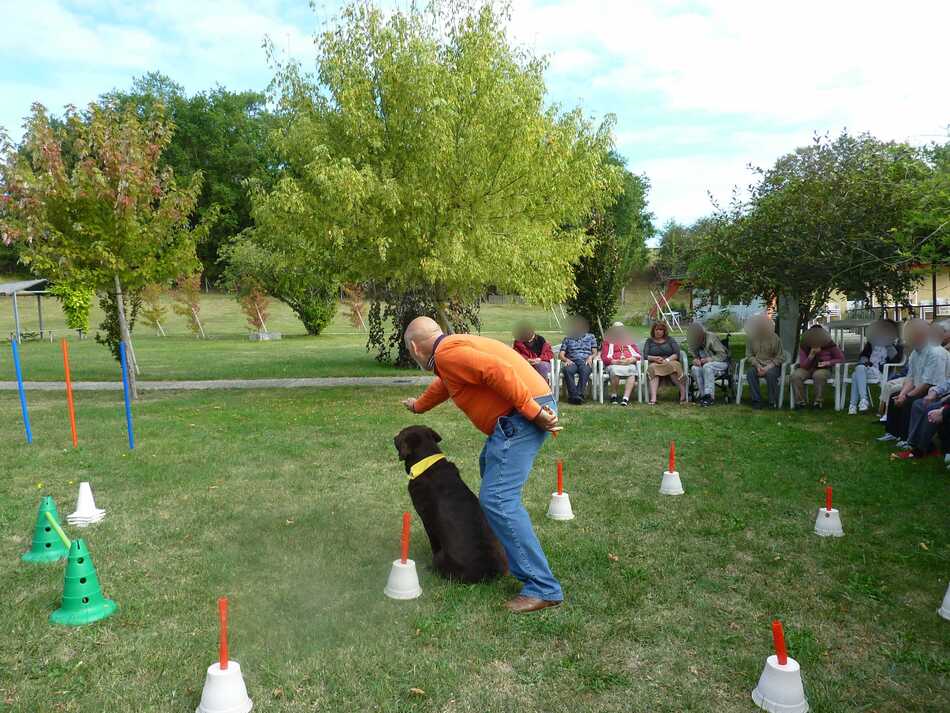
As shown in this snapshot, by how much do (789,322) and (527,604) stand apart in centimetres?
1267

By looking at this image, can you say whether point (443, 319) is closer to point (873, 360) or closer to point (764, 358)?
point (764, 358)

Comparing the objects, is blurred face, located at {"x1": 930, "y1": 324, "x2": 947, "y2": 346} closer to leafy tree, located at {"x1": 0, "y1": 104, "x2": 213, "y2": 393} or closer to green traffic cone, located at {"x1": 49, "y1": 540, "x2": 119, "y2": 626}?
green traffic cone, located at {"x1": 49, "y1": 540, "x2": 119, "y2": 626}

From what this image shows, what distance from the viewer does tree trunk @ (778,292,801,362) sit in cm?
1438

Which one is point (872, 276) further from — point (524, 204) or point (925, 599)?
point (925, 599)

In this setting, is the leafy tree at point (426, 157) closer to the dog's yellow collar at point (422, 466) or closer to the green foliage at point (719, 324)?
the dog's yellow collar at point (422, 466)

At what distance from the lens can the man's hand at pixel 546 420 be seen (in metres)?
3.90

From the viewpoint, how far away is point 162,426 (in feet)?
31.9

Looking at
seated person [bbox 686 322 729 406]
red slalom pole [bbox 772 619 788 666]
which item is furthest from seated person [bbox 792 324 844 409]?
red slalom pole [bbox 772 619 788 666]

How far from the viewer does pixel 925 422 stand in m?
7.20

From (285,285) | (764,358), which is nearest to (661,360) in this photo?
(764,358)

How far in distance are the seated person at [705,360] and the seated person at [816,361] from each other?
116cm

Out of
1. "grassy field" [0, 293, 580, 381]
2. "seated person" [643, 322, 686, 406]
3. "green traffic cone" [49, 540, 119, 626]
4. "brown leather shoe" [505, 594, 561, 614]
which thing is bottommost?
"grassy field" [0, 293, 580, 381]

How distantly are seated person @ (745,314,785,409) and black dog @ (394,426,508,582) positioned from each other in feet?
25.3

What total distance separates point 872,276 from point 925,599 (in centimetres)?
904
